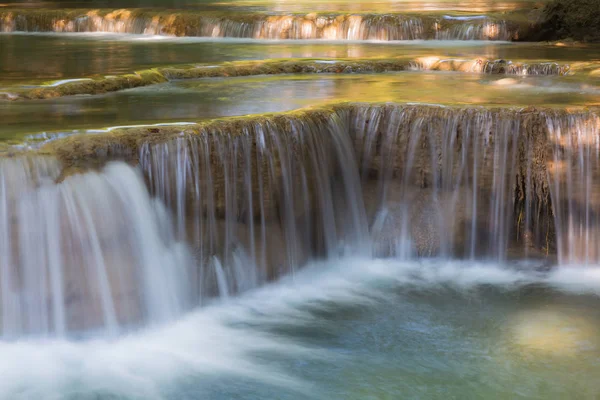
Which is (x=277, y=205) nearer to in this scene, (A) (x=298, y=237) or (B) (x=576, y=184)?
(A) (x=298, y=237)

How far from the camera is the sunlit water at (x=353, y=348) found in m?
5.00

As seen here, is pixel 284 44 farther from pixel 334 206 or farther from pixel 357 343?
pixel 357 343

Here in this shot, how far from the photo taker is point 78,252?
5.48 m

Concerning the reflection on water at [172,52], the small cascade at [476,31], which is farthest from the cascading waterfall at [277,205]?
the small cascade at [476,31]

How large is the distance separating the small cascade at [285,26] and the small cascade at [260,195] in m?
7.45

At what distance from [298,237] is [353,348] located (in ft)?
4.52

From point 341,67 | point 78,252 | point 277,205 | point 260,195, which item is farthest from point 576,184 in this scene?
point 341,67

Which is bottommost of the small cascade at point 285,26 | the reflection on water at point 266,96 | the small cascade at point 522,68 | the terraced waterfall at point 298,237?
the terraced waterfall at point 298,237

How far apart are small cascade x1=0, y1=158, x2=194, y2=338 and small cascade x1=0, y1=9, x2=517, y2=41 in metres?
9.10

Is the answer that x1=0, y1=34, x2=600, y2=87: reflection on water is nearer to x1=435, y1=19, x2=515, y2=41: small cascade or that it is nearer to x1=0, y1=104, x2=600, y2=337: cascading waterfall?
x1=435, y1=19, x2=515, y2=41: small cascade

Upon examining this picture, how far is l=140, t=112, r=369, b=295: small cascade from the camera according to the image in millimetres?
5957

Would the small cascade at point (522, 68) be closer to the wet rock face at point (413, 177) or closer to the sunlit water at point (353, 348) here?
the wet rock face at point (413, 177)

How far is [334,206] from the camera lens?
274 inches

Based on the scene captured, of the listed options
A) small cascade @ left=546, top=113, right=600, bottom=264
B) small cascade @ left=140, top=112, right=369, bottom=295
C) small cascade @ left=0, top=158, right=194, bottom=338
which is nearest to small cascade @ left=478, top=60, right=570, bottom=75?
small cascade @ left=546, top=113, right=600, bottom=264
